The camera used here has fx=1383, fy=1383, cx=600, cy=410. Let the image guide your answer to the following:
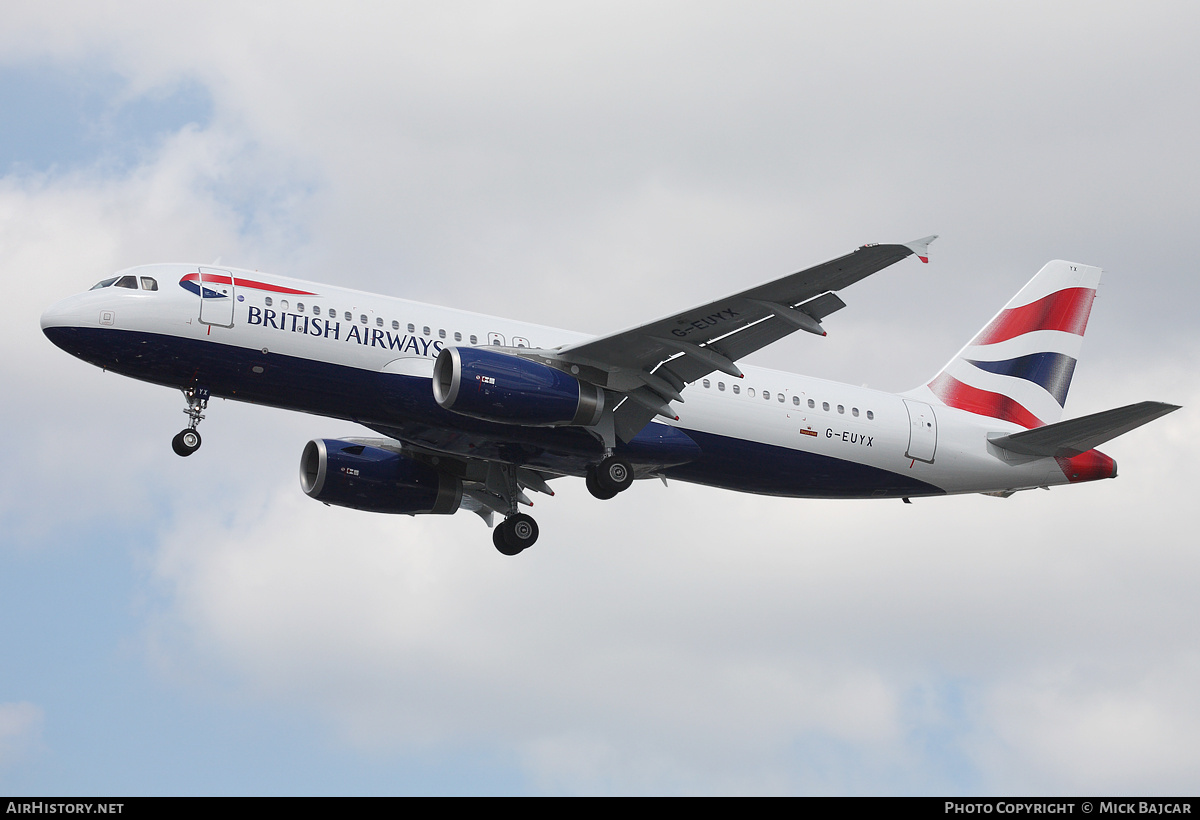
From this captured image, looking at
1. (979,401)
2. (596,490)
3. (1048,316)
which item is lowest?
(596,490)

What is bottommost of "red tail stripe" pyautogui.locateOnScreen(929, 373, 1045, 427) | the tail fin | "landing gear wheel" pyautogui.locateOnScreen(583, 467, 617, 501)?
"landing gear wheel" pyautogui.locateOnScreen(583, 467, 617, 501)

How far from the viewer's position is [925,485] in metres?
37.3

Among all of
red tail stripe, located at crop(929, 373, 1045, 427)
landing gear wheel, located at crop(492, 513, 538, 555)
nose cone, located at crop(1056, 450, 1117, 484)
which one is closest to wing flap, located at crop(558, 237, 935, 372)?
landing gear wheel, located at crop(492, 513, 538, 555)

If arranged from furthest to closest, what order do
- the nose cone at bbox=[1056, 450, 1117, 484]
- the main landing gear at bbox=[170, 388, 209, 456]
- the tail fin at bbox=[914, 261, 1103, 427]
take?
the tail fin at bbox=[914, 261, 1103, 427], the nose cone at bbox=[1056, 450, 1117, 484], the main landing gear at bbox=[170, 388, 209, 456]

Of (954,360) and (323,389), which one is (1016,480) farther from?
(323,389)

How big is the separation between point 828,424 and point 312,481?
1386cm

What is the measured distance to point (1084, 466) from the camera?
3719cm

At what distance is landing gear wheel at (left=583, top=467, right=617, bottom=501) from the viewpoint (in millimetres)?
33812

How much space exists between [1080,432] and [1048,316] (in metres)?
6.90

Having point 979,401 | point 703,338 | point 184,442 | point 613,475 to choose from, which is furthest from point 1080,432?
point 184,442

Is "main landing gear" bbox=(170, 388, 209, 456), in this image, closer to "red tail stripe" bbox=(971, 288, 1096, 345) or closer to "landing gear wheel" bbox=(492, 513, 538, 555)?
"landing gear wheel" bbox=(492, 513, 538, 555)

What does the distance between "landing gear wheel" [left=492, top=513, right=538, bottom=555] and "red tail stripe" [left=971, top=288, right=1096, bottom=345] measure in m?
14.6

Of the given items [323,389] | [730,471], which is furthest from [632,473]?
[323,389]

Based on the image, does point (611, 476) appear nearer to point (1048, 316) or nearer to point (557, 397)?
point (557, 397)
